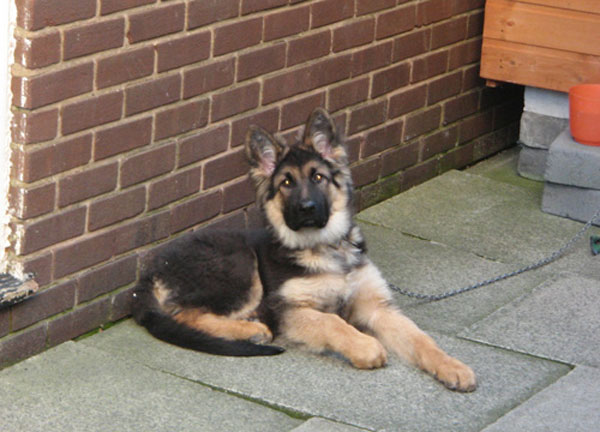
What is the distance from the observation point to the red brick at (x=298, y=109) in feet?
20.7

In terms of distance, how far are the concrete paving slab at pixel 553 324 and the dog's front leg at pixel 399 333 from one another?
38 centimetres

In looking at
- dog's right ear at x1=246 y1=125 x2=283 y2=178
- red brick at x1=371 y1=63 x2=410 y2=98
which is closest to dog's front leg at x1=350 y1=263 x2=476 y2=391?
dog's right ear at x1=246 y1=125 x2=283 y2=178

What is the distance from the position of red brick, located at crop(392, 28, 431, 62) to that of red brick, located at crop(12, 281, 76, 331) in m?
2.86

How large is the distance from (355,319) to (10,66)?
201 centimetres

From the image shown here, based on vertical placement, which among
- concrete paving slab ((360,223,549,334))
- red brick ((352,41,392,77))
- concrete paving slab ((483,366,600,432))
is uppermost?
red brick ((352,41,392,77))

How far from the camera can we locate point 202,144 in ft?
19.0

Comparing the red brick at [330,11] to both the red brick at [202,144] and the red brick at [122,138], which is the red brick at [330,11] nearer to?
the red brick at [202,144]

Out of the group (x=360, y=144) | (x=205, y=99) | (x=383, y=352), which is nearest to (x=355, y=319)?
(x=383, y=352)

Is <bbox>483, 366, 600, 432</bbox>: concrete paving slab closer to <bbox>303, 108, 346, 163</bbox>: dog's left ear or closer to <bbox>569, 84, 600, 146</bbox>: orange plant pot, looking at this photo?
<bbox>303, 108, 346, 163</bbox>: dog's left ear

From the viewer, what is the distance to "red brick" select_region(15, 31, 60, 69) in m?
4.70

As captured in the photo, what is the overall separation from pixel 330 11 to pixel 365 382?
8.19 feet

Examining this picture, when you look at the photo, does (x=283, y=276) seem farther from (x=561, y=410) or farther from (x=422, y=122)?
(x=422, y=122)

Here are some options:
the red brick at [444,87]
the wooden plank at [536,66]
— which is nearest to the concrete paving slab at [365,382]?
the red brick at [444,87]

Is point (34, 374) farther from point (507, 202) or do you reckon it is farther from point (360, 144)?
point (507, 202)
